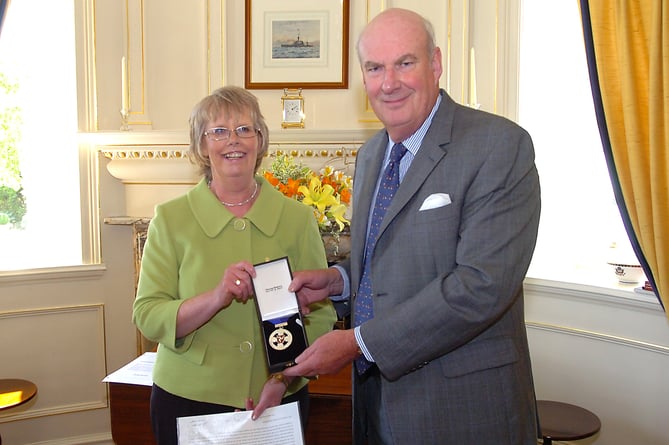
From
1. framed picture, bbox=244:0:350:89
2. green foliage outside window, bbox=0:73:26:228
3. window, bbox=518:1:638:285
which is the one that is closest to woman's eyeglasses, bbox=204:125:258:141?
framed picture, bbox=244:0:350:89

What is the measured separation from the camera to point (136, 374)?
228cm

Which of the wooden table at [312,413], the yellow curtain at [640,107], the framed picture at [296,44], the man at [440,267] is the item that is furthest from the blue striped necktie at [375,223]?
the framed picture at [296,44]

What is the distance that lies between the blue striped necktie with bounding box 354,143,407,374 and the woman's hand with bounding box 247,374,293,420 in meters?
0.21

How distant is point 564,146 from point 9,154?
10.3 feet

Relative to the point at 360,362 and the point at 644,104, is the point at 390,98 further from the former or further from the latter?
the point at 644,104

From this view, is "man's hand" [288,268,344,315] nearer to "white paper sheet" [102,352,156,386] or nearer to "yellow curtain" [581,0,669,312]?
"white paper sheet" [102,352,156,386]

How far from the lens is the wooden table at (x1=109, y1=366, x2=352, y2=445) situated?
2.17 metres

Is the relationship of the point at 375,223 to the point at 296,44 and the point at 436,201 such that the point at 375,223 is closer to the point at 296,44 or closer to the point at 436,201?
the point at 436,201

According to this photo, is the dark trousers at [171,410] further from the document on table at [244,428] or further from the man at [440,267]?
the man at [440,267]

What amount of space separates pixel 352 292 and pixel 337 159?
1.78 meters

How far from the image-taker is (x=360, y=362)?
1.58 m

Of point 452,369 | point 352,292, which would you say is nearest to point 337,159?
point 352,292

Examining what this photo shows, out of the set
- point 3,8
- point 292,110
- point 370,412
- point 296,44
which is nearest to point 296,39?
point 296,44

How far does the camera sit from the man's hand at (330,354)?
1.43 metres
